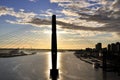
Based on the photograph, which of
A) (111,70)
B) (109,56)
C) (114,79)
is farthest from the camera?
(109,56)

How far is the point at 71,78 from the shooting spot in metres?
70.8

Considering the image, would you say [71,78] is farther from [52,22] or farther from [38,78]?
[52,22]

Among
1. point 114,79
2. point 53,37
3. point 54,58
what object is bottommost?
point 114,79

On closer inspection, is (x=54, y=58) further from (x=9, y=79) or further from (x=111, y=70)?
(x=111, y=70)

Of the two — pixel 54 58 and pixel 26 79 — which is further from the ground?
pixel 54 58

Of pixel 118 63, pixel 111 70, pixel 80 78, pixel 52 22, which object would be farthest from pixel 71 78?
pixel 118 63

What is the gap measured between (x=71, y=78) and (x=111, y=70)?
92.0 feet

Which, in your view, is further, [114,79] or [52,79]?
[114,79]

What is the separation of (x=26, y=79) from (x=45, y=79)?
5050 mm

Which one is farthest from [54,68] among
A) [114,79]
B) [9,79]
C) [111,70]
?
[111,70]

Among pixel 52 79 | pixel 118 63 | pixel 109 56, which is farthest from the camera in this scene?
pixel 109 56

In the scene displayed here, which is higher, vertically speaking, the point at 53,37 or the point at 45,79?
the point at 53,37

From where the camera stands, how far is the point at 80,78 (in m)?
71.3

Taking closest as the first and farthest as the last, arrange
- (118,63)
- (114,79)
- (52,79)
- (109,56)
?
(52,79) < (114,79) < (118,63) < (109,56)
